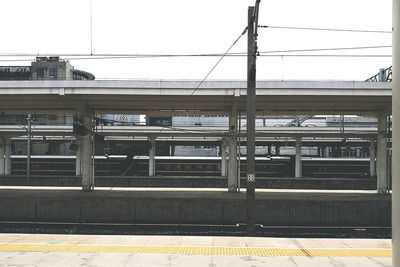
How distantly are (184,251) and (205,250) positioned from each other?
409 millimetres

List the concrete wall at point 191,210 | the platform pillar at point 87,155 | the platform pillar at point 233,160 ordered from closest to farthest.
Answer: the concrete wall at point 191,210 < the platform pillar at point 233,160 < the platform pillar at point 87,155

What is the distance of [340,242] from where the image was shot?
8.27m

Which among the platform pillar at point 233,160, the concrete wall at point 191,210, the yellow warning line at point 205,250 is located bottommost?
the concrete wall at point 191,210

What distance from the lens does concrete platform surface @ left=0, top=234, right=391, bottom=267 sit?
670 cm

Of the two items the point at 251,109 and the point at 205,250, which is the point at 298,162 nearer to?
the point at 251,109

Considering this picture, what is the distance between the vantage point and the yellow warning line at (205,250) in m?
7.28

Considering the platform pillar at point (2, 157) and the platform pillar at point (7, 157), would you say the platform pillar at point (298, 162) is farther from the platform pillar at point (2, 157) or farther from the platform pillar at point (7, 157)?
the platform pillar at point (2, 157)

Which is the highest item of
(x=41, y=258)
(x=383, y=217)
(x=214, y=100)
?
(x=214, y=100)

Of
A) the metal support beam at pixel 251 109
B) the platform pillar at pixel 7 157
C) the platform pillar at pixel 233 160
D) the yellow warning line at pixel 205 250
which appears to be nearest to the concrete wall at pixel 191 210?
the platform pillar at pixel 233 160

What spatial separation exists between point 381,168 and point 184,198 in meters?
11.7

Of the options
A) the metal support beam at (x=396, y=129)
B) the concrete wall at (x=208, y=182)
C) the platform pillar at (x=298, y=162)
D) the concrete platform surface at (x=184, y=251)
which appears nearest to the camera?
the metal support beam at (x=396, y=129)

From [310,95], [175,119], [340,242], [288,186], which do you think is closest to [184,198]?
[310,95]

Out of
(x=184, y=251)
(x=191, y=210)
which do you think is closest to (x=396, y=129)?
(x=184, y=251)

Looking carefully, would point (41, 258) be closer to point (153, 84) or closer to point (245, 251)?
point (245, 251)
